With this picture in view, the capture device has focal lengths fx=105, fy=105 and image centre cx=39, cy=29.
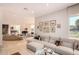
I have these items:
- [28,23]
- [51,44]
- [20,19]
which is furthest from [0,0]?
[51,44]

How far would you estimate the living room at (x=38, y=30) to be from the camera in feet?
9.35

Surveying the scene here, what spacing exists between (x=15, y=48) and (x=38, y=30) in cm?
82

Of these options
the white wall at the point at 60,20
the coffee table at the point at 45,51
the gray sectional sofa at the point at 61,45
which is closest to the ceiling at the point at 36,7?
the white wall at the point at 60,20

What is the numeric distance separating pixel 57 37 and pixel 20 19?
118cm

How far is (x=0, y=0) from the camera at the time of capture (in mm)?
2529

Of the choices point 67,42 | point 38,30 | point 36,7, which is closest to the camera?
point 36,7

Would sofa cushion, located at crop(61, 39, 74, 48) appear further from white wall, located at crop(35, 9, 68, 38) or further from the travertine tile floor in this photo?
the travertine tile floor

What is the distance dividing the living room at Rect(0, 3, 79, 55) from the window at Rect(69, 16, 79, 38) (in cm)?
4

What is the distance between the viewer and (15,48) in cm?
291

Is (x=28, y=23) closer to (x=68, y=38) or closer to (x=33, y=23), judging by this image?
(x=33, y=23)

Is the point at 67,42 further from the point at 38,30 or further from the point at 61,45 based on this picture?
the point at 38,30

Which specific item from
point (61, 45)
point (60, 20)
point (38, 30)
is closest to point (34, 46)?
point (38, 30)

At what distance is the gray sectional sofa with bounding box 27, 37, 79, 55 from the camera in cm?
282

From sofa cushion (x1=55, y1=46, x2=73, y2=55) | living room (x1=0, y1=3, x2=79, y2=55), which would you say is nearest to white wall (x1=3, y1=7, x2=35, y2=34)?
living room (x1=0, y1=3, x2=79, y2=55)
